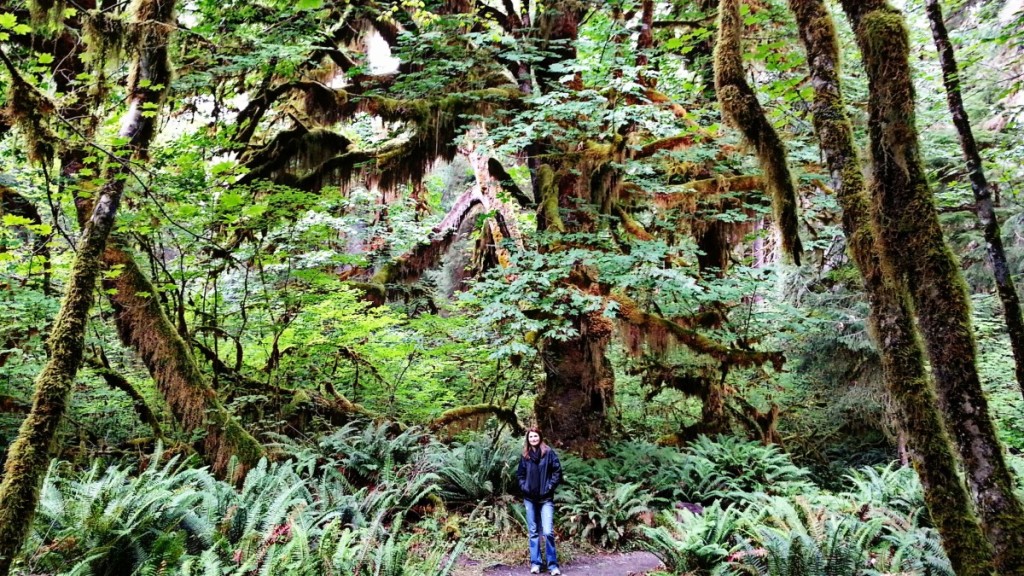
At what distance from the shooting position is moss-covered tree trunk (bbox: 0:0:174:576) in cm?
352

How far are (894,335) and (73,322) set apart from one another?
221 inches

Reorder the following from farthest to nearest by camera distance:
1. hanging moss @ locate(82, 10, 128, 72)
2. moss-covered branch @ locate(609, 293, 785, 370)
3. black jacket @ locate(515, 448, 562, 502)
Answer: moss-covered branch @ locate(609, 293, 785, 370)
black jacket @ locate(515, 448, 562, 502)
hanging moss @ locate(82, 10, 128, 72)

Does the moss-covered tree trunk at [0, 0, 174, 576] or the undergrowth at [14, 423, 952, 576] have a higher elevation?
the moss-covered tree trunk at [0, 0, 174, 576]

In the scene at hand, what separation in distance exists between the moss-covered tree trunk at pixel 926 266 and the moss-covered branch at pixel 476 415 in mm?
7586

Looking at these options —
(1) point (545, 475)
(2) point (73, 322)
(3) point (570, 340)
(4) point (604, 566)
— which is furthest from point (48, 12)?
(4) point (604, 566)

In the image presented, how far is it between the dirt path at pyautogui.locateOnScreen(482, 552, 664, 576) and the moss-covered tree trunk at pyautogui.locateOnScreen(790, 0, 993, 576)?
387 cm

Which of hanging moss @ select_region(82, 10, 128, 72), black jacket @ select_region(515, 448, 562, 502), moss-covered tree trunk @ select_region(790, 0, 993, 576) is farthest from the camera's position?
black jacket @ select_region(515, 448, 562, 502)

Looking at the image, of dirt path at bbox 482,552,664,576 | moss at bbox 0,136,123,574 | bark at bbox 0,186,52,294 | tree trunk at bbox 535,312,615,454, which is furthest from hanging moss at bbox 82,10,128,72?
tree trunk at bbox 535,312,615,454

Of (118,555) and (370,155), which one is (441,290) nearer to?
(370,155)

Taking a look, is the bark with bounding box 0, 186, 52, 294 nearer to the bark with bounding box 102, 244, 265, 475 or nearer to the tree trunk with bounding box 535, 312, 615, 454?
the bark with bounding box 102, 244, 265, 475

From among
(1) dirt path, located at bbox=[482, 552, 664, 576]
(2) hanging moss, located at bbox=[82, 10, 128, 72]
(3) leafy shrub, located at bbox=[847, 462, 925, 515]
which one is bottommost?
(1) dirt path, located at bbox=[482, 552, 664, 576]

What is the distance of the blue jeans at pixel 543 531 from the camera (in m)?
6.56

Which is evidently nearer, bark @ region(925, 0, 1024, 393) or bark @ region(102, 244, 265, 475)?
bark @ region(925, 0, 1024, 393)

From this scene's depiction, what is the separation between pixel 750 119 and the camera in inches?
185
